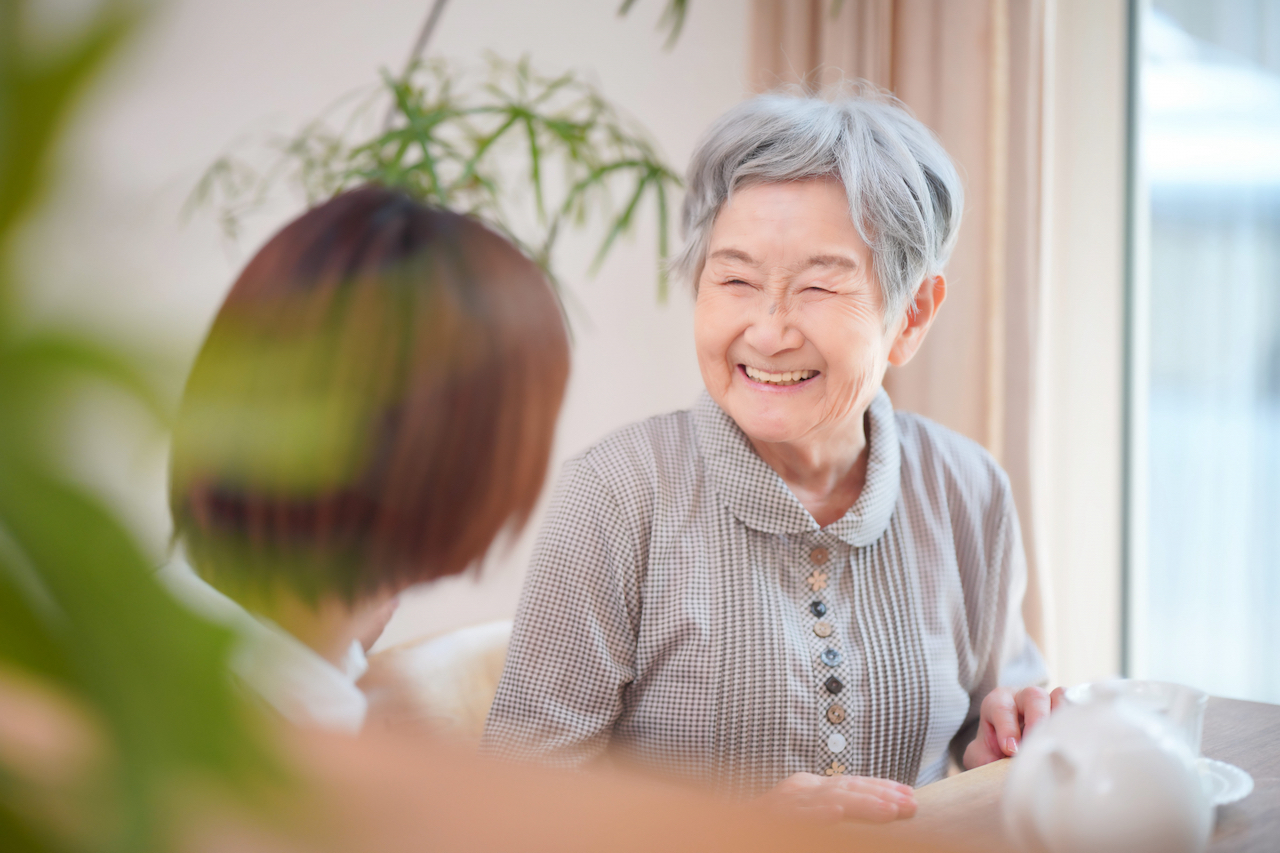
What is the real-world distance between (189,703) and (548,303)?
0.33 meters

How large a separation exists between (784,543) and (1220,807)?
0.58 metres

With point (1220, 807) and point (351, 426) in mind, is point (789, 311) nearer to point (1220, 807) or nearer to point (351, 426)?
point (1220, 807)

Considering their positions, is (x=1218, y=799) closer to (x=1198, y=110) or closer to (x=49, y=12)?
(x=49, y=12)

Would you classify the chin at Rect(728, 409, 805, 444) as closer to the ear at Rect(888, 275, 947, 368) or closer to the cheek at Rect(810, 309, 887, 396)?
the cheek at Rect(810, 309, 887, 396)

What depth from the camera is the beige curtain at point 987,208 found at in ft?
8.86

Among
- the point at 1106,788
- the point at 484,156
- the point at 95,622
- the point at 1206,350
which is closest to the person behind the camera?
the point at 95,622

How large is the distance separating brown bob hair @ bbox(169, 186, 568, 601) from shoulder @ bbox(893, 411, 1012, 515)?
3.57ft

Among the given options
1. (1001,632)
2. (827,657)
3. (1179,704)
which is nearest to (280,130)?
(827,657)

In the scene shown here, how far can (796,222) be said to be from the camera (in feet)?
4.32

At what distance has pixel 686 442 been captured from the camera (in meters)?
1.42

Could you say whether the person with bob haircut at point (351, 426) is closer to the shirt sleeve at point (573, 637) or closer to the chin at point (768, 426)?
the shirt sleeve at point (573, 637)

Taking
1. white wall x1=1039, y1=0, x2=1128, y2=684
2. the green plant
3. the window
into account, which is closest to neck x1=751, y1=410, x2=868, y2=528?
the green plant

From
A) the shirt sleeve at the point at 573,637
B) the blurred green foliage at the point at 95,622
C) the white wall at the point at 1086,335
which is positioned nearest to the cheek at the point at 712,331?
the shirt sleeve at the point at 573,637

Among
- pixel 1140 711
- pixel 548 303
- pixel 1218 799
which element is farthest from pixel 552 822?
pixel 1218 799
